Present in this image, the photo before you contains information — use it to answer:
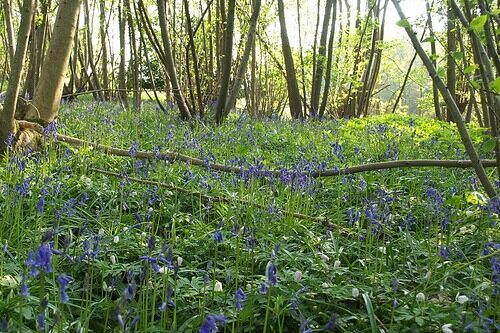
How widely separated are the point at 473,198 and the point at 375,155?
338cm

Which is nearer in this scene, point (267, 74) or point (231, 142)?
point (231, 142)

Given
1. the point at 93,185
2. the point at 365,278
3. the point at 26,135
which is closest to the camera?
the point at 365,278

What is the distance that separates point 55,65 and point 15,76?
1136mm

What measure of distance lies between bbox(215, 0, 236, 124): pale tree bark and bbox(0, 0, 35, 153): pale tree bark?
4.09m

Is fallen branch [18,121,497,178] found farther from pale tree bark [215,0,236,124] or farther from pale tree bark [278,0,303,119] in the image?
pale tree bark [278,0,303,119]

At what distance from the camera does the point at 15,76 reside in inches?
166

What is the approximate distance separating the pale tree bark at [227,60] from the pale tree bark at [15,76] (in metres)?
4.09

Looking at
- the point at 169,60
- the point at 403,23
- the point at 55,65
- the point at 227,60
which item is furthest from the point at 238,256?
the point at 169,60

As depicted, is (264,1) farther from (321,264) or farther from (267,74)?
(321,264)

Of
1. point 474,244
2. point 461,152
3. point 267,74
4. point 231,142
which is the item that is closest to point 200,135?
point 231,142

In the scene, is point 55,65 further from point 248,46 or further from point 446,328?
point 446,328

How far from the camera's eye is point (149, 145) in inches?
244

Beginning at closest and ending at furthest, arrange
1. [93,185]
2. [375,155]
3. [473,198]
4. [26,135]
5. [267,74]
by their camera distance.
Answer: [473,198] < [93,185] < [26,135] < [375,155] < [267,74]

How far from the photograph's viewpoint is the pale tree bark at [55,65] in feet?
17.1
